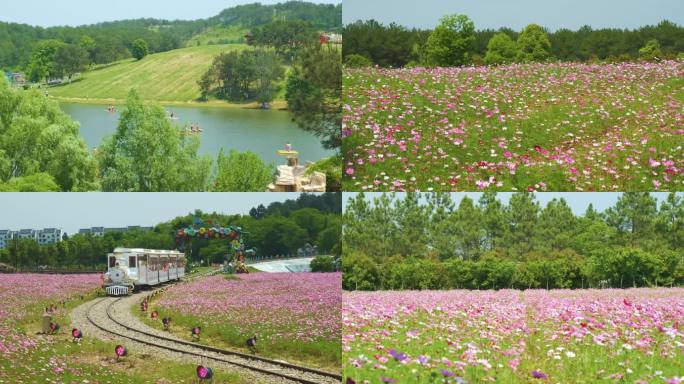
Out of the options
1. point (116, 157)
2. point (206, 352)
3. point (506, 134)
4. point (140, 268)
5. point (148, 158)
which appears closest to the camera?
point (206, 352)

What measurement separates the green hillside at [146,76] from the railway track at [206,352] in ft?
19.0

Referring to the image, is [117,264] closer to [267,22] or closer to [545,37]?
[267,22]

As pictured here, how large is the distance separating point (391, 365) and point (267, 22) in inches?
335

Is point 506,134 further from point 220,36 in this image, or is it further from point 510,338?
point 220,36

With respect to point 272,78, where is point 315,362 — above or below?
below

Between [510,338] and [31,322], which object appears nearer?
[510,338]

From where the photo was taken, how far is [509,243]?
1457cm

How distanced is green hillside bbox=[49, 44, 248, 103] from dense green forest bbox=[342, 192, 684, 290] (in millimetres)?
5395

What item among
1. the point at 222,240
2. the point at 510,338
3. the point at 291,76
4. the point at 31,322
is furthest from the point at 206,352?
the point at 291,76

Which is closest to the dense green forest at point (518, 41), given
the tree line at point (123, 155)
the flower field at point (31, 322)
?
the tree line at point (123, 155)

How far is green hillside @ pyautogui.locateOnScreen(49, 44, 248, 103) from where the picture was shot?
15.9m

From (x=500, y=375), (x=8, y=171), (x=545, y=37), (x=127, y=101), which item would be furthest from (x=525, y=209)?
(x=545, y=37)

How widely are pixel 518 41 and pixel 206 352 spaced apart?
953 inches

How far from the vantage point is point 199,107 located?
1590 centimetres
